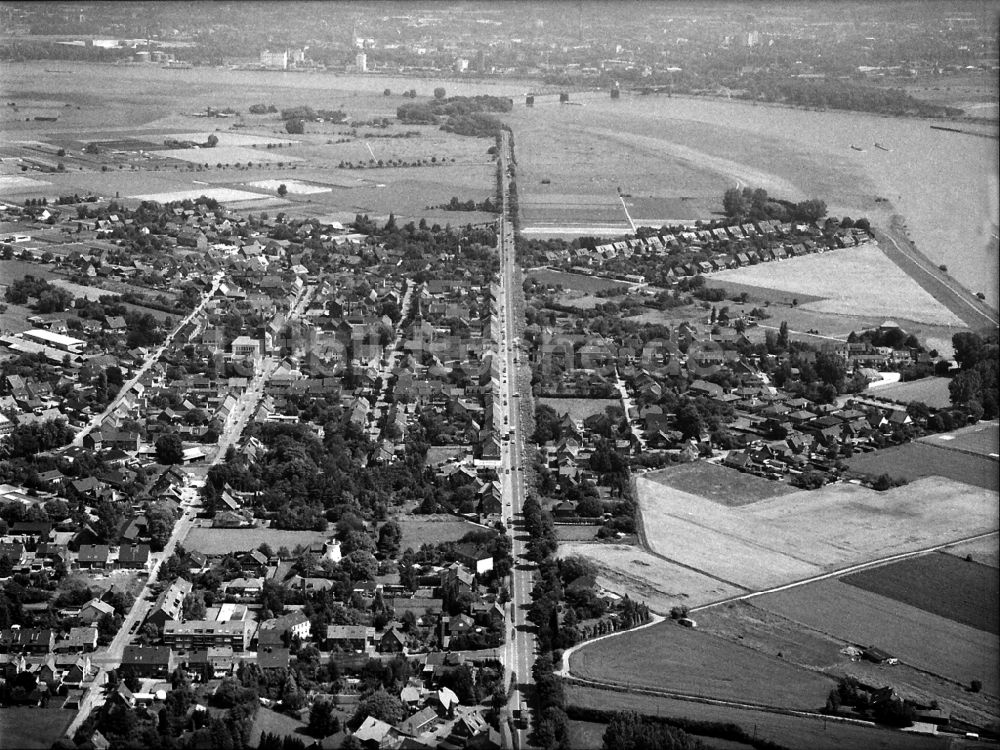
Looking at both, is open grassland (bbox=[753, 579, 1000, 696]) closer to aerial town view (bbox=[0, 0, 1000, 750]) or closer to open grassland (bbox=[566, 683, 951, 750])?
aerial town view (bbox=[0, 0, 1000, 750])

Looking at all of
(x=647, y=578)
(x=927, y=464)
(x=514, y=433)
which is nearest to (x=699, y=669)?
(x=647, y=578)

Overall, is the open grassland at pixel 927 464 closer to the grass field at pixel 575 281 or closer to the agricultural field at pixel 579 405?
the agricultural field at pixel 579 405

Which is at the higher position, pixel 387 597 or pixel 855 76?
pixel 855 76

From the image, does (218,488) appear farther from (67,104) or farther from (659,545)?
(67,104)

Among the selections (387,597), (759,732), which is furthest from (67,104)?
(759,732)

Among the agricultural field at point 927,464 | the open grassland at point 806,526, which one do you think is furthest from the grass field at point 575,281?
the open grassland at point 806,526

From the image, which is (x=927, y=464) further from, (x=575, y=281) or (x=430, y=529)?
(x=575, y=281)
